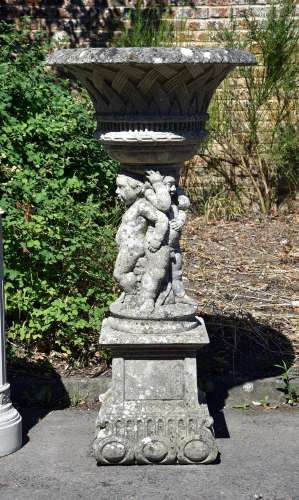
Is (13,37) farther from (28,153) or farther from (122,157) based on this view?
(122,157)

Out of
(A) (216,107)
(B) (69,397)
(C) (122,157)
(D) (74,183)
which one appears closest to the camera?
(C) (122,157)

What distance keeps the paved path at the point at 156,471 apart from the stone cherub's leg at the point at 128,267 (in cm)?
93

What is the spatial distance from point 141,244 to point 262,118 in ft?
15.1

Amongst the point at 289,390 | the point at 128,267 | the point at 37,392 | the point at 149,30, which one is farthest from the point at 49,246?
the point at 149,30

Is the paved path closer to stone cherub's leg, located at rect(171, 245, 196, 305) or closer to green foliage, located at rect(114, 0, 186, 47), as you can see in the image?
stone cherub's leg, located at rect(171, 245, 196, 305)

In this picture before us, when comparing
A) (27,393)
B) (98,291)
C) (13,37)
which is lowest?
(27,393)

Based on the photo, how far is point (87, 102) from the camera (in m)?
8.14

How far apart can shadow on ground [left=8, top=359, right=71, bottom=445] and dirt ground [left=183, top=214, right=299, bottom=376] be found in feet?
3.08

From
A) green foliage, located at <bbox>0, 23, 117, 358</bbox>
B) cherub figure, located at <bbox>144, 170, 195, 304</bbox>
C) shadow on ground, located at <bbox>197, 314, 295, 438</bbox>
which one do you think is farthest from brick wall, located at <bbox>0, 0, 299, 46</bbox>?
cherub figure, located at <bbox>144, 170, 195, 304</bbox>

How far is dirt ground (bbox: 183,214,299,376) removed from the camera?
5.84 meters

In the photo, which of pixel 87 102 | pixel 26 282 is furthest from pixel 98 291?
pixel 87 102

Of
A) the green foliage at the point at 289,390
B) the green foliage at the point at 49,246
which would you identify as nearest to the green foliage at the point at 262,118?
the green foliage at the point at 49,246

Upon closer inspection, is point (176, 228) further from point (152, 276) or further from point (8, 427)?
point (8, 427)

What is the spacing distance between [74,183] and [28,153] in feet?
1.49
